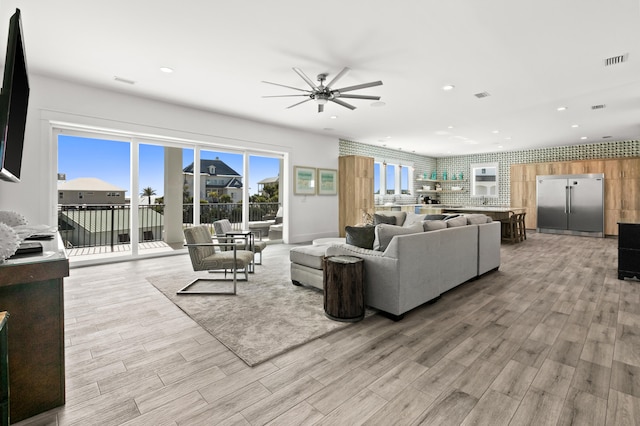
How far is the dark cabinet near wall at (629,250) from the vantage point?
416 cm

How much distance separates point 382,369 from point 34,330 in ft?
6.53

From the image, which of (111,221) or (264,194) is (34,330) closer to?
(111,221)

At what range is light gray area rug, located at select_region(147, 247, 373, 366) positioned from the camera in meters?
2.41

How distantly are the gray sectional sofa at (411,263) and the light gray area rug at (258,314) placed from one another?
0.95ft

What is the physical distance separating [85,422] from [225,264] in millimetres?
2252

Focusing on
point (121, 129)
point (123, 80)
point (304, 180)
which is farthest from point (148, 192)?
point (304, 180)

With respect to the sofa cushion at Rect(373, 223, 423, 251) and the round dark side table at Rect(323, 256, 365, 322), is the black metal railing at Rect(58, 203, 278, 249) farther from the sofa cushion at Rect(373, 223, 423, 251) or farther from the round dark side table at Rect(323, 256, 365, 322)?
the sofa cushion at Rect(373, 223, 423, 251)

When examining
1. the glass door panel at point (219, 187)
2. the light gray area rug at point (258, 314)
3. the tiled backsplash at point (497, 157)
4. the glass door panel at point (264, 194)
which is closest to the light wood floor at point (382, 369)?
the light gray area rug at point (258, 314)

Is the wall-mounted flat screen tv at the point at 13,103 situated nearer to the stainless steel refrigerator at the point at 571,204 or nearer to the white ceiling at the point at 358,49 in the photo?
the white ceiling at the point at 358,49

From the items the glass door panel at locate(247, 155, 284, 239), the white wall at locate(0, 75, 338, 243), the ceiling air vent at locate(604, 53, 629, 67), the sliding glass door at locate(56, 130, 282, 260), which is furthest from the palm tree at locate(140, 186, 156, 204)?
the ceiling air vent at locate(604, 53, 629, 67)

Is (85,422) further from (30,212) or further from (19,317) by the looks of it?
(30,212)

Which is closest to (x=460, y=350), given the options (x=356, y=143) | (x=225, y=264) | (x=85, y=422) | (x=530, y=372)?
(x=530, y=372)

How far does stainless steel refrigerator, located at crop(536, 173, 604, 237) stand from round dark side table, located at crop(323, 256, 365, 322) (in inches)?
370

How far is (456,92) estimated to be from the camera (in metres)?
4.98
